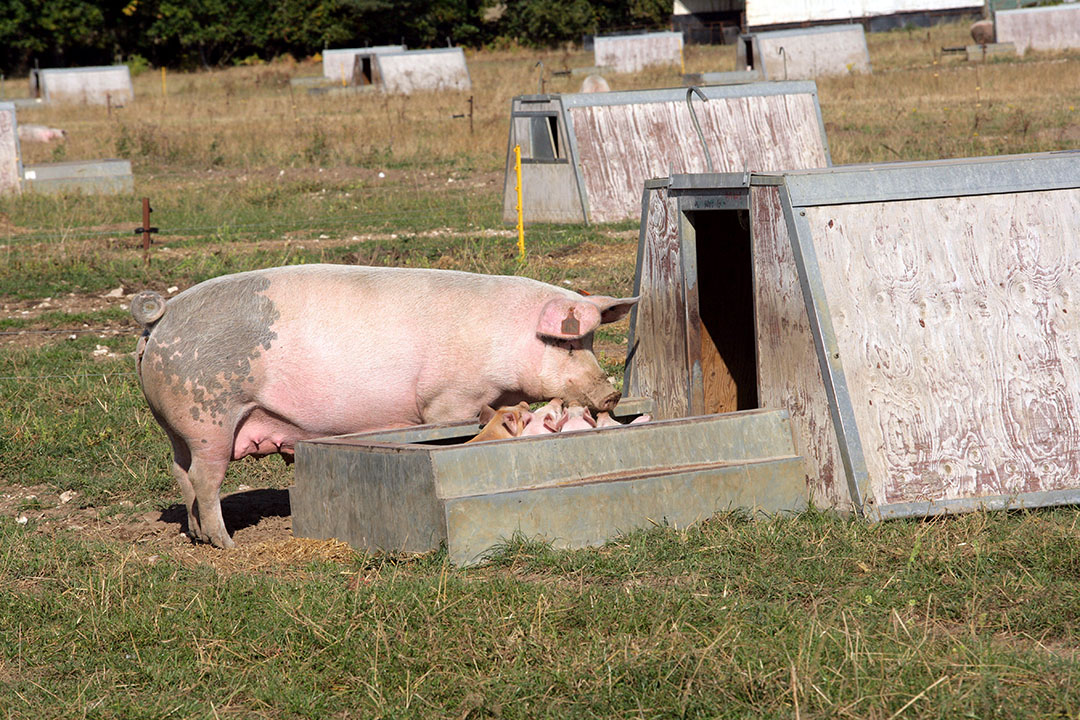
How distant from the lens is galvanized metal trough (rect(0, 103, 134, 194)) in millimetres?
19906

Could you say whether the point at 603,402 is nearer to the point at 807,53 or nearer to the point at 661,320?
the point at 661,320

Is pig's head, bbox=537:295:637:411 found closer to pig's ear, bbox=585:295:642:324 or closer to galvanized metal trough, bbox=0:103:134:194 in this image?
pig's ear, bbox=585:295:642:324

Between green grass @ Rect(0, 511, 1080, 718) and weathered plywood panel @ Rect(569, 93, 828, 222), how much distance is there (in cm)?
1158

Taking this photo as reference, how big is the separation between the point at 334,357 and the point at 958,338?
114 inches

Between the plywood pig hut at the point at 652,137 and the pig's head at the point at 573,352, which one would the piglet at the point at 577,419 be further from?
the plywood pig hut at the point at 652,137

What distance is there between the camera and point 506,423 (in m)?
5.65

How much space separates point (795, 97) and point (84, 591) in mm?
13790

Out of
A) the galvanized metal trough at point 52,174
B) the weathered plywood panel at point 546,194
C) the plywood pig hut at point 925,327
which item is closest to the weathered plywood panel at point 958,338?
the plywood pig hut at point 925,327

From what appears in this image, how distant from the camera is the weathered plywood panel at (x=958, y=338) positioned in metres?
5.45

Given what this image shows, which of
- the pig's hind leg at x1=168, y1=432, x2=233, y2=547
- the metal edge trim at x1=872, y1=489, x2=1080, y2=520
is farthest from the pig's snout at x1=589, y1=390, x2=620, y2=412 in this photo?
the pig's hind leg at x1=168, y1=432, x2=233, y2=547

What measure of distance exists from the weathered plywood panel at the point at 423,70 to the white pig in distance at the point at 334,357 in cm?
3466

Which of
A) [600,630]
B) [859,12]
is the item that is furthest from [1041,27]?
[600,630]

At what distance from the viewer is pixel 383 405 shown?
19.5 ft

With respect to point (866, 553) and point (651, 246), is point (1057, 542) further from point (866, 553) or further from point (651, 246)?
point (651, 246)
